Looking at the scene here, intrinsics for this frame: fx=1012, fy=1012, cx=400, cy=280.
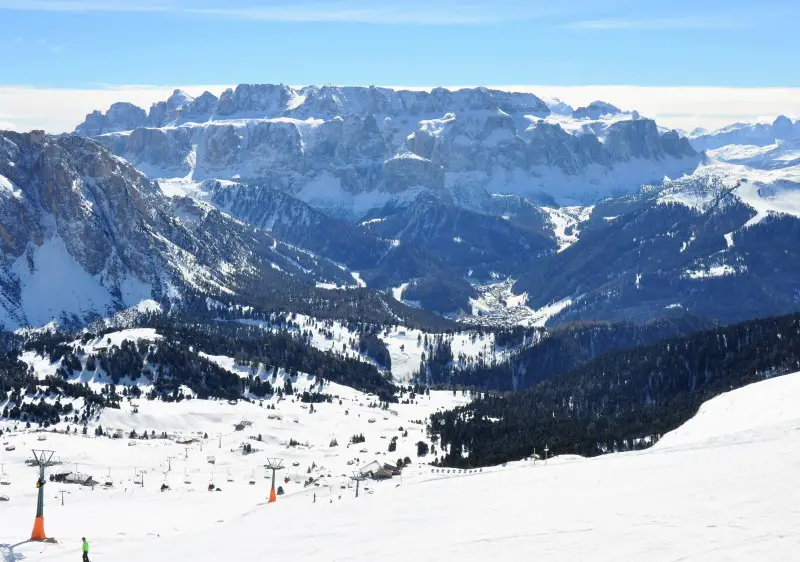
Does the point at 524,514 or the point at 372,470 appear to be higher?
the point at 524,514

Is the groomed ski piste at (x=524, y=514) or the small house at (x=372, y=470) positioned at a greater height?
the groomed ski piste at (x=524, y=514)

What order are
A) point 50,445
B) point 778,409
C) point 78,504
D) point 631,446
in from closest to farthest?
point 778,409, point 78,504, point 50,445, point 631,446

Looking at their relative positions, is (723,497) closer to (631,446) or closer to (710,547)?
(710,547)

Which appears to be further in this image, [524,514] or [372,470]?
[372,470]

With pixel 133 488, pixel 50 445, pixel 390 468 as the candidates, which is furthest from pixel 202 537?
pixel 50 445

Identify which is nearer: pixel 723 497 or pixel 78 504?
pixel 723 497

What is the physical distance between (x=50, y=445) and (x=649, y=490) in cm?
12552

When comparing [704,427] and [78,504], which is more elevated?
[704,427]

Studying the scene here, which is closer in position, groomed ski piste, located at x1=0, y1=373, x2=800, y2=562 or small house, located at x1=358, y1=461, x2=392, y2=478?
groomed ski piste, located at x1=0, y1=373, x2=800, y2=562

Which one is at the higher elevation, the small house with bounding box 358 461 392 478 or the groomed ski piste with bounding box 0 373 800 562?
the groomed ski piste with bounding box 0 373 800 562

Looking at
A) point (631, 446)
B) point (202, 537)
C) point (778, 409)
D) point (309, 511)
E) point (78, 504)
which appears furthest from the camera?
point (631, 446)

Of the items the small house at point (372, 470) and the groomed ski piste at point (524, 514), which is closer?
the groomed ski piste at point (524, 514)

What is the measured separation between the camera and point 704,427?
378 feet

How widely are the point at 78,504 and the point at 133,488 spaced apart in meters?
16.5
